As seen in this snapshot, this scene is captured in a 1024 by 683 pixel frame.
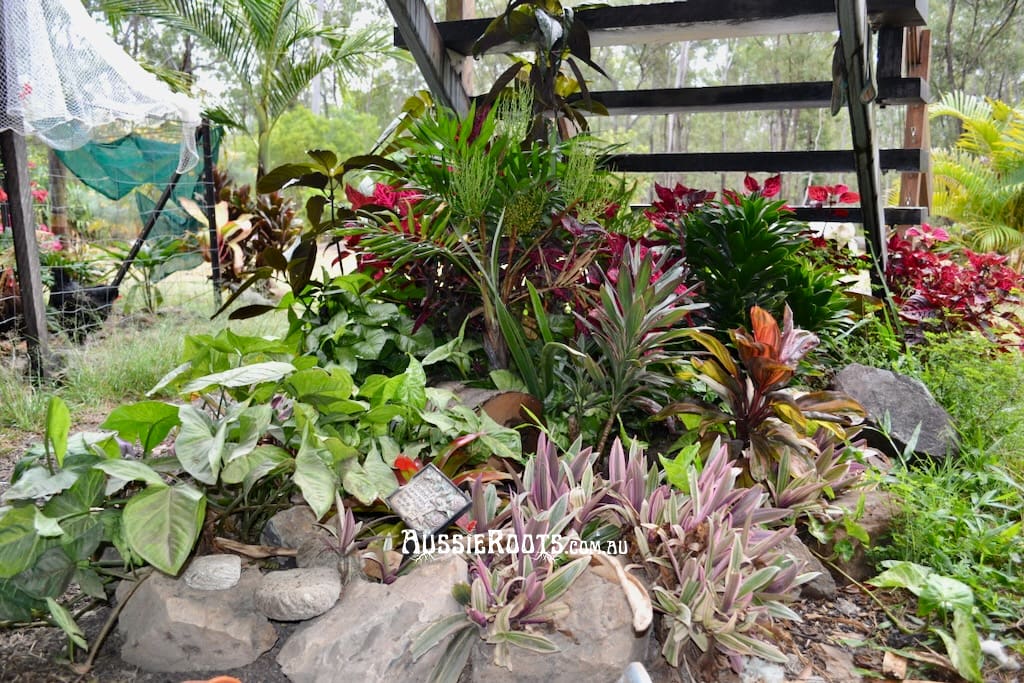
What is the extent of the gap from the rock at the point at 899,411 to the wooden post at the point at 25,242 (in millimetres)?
3756

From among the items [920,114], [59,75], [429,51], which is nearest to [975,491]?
[429,51]

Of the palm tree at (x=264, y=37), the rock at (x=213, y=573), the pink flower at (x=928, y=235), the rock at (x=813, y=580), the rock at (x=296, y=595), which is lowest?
the rock at (x=813, y=580)

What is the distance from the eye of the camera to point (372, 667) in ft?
4.86

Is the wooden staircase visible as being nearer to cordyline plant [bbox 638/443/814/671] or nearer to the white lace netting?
cordyline plant [bbox 638/443/814/671]

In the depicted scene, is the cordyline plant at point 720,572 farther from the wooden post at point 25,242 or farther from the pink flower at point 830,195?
the wooden post at point 25,242

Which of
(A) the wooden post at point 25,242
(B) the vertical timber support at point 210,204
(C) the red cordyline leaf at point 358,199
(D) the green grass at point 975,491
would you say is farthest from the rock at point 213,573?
(B) the vertical timber support at point 210,204

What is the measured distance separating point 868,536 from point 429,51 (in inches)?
89.9

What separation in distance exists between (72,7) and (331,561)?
3.35m

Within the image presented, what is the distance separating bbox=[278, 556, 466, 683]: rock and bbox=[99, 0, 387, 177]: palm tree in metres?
8.34

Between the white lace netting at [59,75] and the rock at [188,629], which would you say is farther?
the white lace netting at [59,75]

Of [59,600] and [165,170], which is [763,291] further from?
[165,170]

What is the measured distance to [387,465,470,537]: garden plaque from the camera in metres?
1.71

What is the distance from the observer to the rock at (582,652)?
1.49 m

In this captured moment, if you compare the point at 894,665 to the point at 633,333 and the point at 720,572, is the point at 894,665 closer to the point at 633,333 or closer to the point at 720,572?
the point at 720,572
